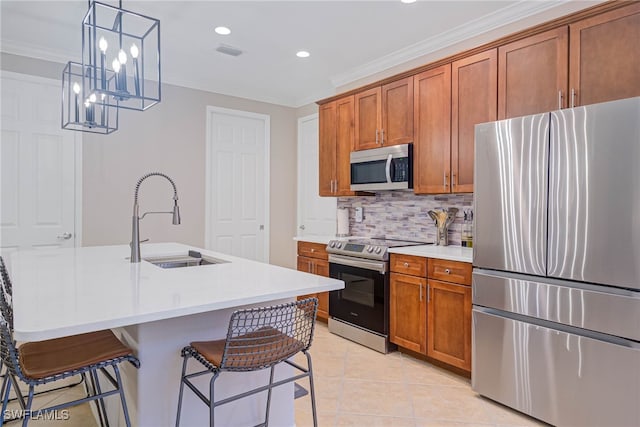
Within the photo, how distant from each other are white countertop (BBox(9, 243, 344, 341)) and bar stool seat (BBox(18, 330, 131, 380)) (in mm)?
226

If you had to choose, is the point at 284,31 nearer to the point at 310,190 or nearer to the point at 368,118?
the point at 368,118

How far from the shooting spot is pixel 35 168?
154 inches

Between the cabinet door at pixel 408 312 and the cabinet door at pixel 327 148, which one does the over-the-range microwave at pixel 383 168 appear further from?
the cabinet door at pixel 408 312

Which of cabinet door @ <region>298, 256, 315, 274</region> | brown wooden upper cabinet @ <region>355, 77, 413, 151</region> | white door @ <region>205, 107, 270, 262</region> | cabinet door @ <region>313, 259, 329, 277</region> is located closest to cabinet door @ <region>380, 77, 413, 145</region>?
brown wooden upper cabinet @ <region>355, 77, 413, 151</region>

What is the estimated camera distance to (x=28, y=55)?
153 inches

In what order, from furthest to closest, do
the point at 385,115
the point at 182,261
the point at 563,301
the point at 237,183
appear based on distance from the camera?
the point at 237,183 < the point at 385,115 < the point at 182,261 < the point at 563,301

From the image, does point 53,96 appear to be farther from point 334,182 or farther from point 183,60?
point 334,182

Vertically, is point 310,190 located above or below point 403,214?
above

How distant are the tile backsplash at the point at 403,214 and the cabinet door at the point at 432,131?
1.05 feet

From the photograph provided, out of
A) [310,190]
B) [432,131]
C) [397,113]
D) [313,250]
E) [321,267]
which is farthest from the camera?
[310,190]

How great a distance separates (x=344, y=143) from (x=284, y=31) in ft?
4.12

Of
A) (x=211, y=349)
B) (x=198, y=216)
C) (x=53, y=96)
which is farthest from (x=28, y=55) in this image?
(x=211, y=349)

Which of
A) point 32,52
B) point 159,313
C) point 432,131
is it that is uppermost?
point 32,52

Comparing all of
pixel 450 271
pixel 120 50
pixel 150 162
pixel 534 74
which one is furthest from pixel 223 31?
pixel 450 271
